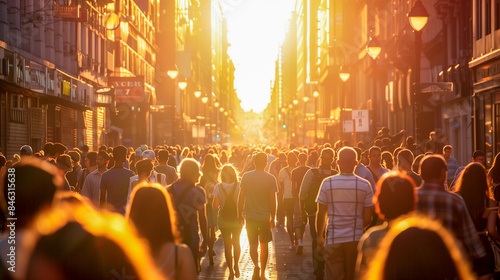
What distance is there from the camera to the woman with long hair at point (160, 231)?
187 inches

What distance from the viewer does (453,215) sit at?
620 cm

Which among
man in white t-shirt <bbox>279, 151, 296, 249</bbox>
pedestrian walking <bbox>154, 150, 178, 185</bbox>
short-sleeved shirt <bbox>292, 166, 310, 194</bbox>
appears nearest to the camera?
pedestrian walking <bbox>154, 150, 178, 185</bbox>

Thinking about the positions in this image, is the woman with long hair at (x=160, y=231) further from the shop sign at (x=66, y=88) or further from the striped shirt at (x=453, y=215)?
the shop sign at (x=66, y=88)

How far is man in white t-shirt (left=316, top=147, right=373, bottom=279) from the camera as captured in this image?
852 cm

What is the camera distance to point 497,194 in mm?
9570

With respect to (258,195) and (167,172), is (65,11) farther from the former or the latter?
(258,195)

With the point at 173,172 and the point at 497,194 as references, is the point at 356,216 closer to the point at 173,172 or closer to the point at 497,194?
the point at 497,194

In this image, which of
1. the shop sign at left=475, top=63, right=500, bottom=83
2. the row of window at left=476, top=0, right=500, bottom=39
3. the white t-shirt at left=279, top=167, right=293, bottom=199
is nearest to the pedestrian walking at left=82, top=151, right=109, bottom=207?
the white t-shirt at left=279, top=167, right=293, bottom=199

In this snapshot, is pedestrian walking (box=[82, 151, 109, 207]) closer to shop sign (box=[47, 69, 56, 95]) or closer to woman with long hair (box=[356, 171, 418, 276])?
woman with long hair (box=[356, 171, 418, 276])

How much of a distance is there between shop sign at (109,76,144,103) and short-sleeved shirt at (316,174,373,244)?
3813 cm

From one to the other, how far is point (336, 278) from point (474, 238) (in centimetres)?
265

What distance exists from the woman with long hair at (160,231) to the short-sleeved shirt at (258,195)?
22.8ft

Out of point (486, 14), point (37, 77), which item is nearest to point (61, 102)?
point (37, 77)

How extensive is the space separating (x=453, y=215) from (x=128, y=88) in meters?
41.8
